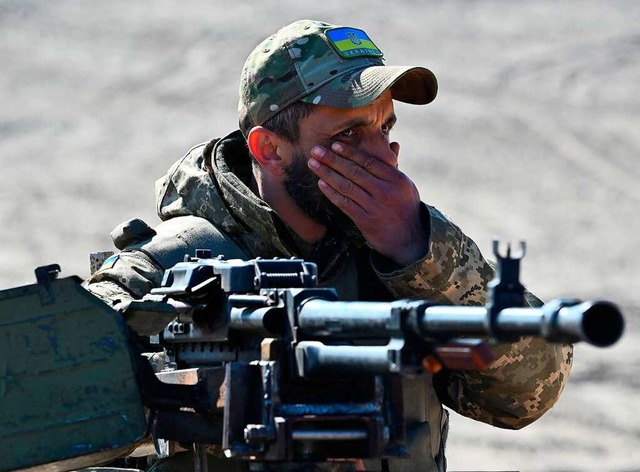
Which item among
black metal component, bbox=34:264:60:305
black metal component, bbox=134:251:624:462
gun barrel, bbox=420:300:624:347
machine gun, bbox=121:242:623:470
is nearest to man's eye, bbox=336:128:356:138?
machine gun, bbox=121:242:623:470

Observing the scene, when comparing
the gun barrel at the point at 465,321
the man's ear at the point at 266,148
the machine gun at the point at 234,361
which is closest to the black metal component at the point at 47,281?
the machine gun at the point at 234,361

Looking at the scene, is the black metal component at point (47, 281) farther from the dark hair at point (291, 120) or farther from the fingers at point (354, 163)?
the dark hair at point (291, 120)

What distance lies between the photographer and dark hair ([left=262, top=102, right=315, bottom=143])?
680cm

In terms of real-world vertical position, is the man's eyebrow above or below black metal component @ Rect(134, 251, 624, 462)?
above

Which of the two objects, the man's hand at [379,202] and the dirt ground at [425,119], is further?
the dirt ground at [425,119]

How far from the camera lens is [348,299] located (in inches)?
261

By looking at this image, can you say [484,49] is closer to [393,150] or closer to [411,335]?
[393,150]

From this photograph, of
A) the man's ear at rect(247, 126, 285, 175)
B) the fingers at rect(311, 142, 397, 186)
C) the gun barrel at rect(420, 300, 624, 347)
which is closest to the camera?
the gun barrel at rect(420, 300, 624, 347)

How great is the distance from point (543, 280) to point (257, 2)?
4060mm

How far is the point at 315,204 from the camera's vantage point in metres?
6.77

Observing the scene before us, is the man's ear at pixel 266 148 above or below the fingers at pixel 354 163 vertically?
above

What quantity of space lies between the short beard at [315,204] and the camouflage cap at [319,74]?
26 centimetres

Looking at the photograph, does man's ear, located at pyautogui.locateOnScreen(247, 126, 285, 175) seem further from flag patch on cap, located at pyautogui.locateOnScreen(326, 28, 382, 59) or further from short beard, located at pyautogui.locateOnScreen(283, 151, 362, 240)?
flag patch on cap, located at pyautogui.locateOnScreen(326, 28, 382, 59)

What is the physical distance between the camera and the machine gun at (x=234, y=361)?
15.9 ft
